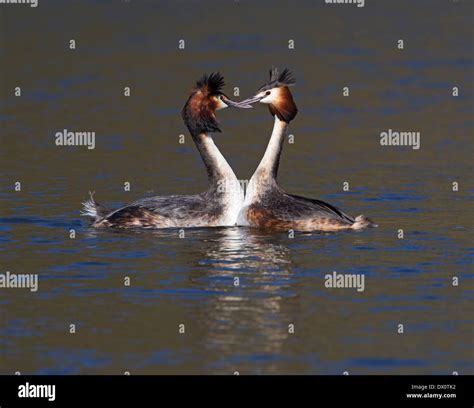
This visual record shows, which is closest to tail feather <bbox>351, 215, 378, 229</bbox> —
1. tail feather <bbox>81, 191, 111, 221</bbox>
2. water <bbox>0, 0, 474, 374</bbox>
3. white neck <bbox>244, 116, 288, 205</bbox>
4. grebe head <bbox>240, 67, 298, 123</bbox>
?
water <bbox>0, 0, 474, 374</bbox>

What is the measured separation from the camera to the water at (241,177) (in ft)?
39.0

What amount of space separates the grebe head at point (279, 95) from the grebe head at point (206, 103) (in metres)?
0.27

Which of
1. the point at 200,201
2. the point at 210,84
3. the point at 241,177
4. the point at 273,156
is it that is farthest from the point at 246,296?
the point at 241,177

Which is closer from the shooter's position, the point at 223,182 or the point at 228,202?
the point at 228,202

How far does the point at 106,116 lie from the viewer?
26609 mm

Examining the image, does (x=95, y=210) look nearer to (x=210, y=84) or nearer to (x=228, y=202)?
(x=228, y=202)

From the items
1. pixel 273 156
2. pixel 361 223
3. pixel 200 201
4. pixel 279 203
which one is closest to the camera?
pixel 361 223

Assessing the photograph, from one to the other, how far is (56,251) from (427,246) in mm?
4309

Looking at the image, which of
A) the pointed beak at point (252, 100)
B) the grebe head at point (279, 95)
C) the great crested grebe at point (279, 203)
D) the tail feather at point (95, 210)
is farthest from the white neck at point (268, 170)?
the tail feather at point (95, 210)

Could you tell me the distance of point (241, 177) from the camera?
21.2 metres

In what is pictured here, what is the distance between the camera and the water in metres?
11.9

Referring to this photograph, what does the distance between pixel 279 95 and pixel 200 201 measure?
1.73 metres

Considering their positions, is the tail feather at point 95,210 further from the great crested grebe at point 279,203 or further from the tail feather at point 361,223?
the tail feather at point 361,223

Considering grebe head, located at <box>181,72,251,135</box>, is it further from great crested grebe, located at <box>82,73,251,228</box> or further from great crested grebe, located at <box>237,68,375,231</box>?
great crested grebe, located at <box>237,68,375,231</box>
